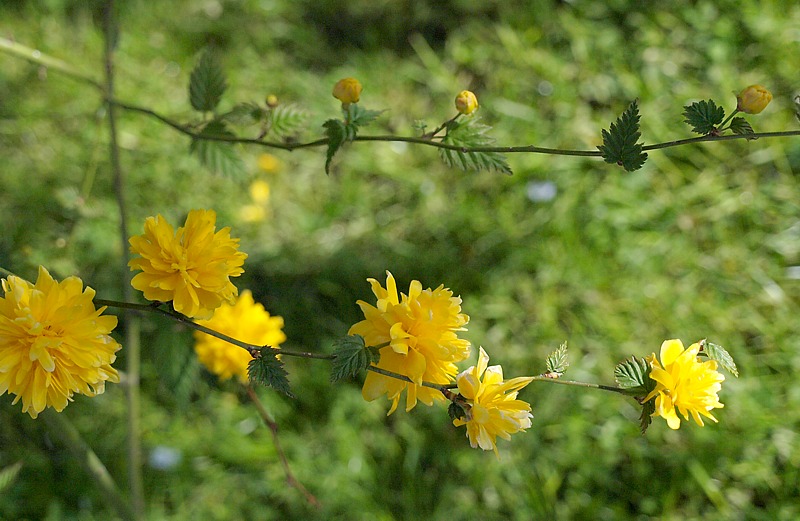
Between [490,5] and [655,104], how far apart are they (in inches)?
22.1

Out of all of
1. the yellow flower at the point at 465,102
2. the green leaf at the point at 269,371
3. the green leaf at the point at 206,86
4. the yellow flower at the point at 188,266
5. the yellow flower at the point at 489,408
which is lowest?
the yellow flower at the point at 489,408

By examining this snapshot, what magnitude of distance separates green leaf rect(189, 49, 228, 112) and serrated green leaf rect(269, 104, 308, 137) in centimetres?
9

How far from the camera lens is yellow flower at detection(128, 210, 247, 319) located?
708mm

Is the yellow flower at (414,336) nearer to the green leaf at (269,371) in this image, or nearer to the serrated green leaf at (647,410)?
the green leaf at (269,371)

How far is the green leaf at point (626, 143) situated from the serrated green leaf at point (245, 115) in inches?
19.3

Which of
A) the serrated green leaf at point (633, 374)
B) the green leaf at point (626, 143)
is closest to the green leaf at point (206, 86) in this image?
the green leaf at point (626, 143)

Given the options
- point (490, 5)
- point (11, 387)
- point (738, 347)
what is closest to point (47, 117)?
point (490, 5)

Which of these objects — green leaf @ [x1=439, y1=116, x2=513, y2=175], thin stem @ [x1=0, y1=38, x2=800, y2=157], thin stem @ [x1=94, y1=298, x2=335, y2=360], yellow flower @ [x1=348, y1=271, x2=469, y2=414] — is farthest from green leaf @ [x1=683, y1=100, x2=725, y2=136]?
thin stem @ [x1=94, y1=298, x2=335, y2=360]

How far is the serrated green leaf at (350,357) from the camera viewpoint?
0.65m

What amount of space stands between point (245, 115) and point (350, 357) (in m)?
0.49

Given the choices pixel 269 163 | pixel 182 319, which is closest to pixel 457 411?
pixel 182 319

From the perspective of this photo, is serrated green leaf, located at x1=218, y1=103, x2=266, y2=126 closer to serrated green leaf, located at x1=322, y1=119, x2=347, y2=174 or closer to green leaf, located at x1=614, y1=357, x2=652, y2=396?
serrated green leaf, located at x1=322, y1=119, x2=347, y2=174

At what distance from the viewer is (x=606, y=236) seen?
5.86ft

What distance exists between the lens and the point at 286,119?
3.18ft
